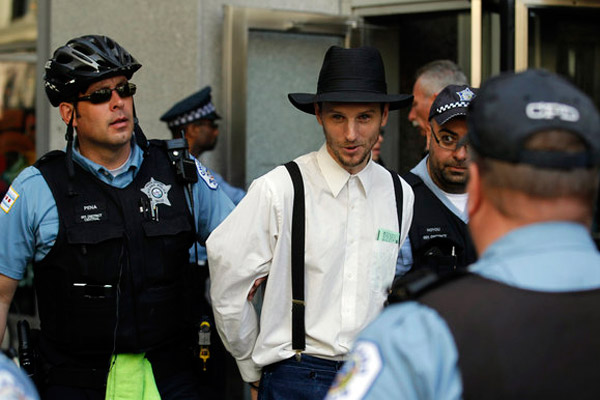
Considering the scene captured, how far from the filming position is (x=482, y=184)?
170 cm

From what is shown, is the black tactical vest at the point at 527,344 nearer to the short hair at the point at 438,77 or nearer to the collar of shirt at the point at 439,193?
the collar of shirt at the point at 439,193

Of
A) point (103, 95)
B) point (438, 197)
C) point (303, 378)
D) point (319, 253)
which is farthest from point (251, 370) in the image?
point (103, 95)

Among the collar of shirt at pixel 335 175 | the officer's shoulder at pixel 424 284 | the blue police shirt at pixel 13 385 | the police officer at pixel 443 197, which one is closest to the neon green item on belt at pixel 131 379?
the collar of shirt at pixel 335 175

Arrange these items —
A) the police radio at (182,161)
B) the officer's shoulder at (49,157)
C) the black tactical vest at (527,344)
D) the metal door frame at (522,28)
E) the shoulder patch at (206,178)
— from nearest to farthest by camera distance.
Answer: the black tactical vest at (527,344) → the officer's shoulder at (49,157) → the police radio at (182,161) → the shoulder patch at (206,178) → the metal door frame at (522,28)

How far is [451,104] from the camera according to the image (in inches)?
149

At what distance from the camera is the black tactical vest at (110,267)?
328cm

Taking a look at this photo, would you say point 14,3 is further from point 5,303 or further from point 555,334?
point 555,334

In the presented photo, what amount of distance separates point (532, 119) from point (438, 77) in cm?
353

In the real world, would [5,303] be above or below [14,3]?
below

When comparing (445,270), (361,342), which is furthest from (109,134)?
(361,342)

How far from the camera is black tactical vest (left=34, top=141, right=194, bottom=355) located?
10.8 ft

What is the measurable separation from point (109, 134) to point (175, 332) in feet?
2.71

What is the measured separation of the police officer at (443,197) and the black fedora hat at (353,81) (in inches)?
14.6

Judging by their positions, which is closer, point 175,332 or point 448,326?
point 448,326
